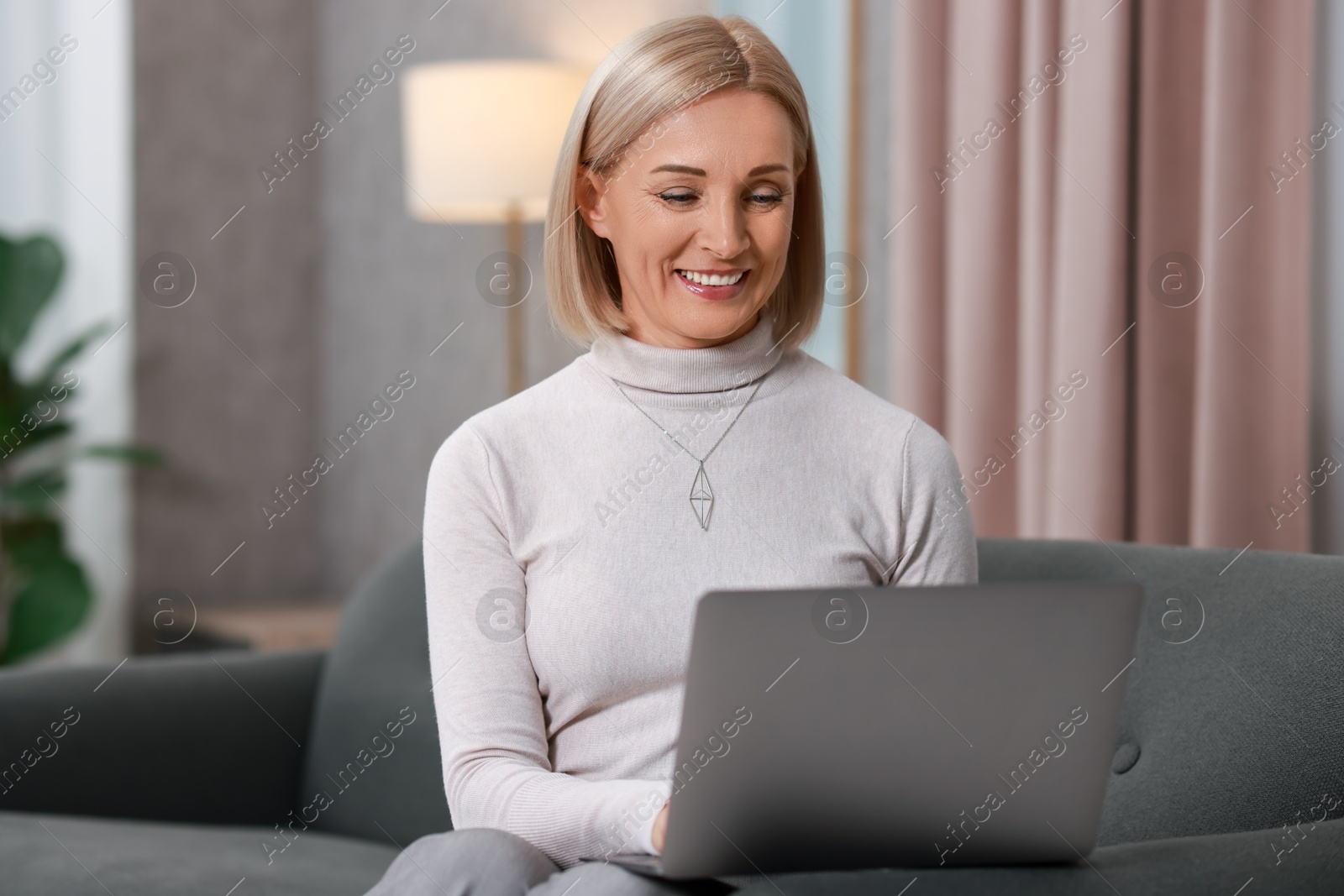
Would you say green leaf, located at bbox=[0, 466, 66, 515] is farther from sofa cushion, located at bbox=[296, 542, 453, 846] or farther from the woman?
the woman

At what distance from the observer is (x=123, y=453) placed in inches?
120

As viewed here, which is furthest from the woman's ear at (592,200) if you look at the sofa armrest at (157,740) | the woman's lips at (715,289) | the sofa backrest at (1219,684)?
the sofa armrest at (157,740)

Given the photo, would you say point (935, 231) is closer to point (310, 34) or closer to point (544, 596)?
point (544, 596)

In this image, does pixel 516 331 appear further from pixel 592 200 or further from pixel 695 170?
pixel 695 170

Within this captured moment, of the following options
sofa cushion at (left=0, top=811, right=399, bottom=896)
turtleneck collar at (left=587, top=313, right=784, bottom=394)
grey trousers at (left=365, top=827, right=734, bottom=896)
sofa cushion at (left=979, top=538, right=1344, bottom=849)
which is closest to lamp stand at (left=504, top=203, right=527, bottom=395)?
sofa cushion at (left=0, top=811, right=399, bottom=896)

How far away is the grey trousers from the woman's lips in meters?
0.50

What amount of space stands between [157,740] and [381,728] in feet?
0.96

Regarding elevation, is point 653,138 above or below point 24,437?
above

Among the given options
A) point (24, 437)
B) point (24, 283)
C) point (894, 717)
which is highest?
point (24, 283)

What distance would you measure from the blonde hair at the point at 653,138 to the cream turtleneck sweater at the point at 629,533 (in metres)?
0.05

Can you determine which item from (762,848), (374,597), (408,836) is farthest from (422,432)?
(762,848)

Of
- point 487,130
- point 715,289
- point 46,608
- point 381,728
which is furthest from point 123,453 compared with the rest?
point 715,289

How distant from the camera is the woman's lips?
120 centimetres

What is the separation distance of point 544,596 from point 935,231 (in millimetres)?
1058
